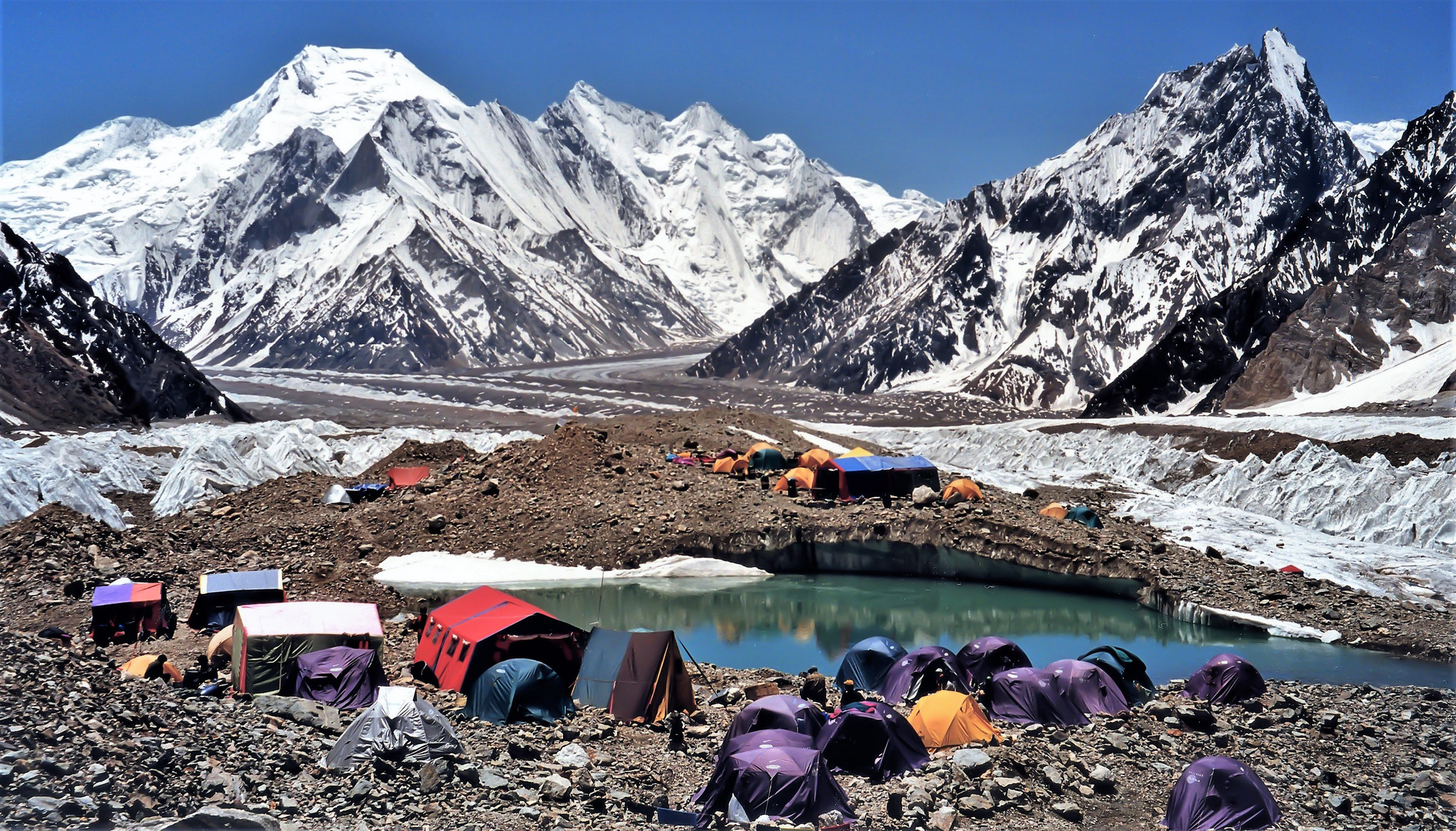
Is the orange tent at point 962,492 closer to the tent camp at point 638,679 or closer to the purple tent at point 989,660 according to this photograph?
the purple tent at point 989,660

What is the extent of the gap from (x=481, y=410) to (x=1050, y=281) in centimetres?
7120

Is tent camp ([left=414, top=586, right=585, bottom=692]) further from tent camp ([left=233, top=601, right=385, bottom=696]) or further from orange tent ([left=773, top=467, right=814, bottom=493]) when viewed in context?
orange tent ([left=773, top=467, right=814, bottom=493])

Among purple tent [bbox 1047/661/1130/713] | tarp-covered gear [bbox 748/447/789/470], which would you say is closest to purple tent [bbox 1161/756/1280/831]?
purple tent [bbox 1047/661/1130/713]

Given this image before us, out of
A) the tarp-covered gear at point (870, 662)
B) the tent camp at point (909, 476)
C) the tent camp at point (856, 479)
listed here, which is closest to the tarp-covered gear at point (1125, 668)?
the tarp-covered gear at point (870, 662)

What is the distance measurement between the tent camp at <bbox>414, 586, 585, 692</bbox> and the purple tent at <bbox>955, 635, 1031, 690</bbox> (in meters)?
8.62

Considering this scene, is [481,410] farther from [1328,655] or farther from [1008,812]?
[1008,812]

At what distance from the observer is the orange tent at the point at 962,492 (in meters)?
47.1

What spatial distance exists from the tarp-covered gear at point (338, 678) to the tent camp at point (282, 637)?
0.46 meters

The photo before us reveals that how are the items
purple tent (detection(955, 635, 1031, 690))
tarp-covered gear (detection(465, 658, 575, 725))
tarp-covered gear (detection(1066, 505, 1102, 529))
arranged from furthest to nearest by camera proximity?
tarp-covered gear (detection(1066, 505, 1102, 529)) → purple tent (detection(955, 635, 1031, 690)) → tarp-covered gear (detection(465, 658, 575, 725))

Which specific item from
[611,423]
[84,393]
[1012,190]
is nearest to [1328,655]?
[611,423]

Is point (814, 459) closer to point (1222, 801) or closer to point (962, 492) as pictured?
point (962, 492)

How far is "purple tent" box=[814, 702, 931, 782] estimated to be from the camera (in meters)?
19.3

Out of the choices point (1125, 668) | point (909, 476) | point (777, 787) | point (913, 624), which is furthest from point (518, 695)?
point (909, 476)

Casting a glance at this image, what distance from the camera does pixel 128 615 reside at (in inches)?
1108
